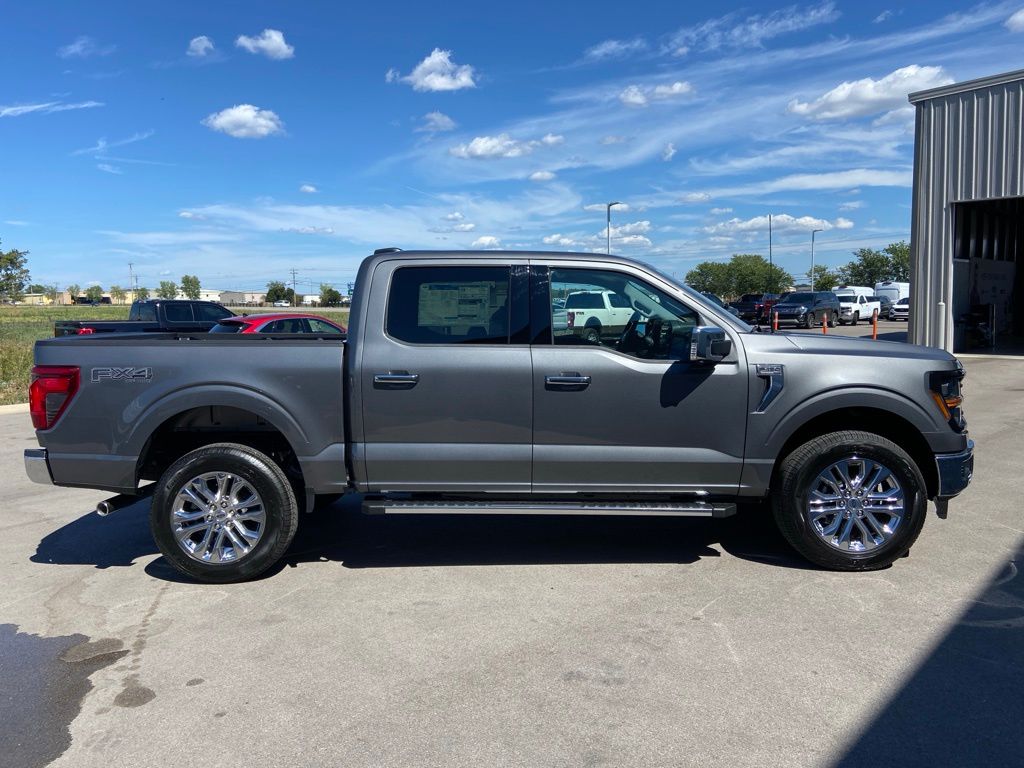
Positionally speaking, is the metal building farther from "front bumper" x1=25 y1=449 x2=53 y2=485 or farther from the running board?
"front bumper" x1=25 y1=449 x2=53 y2=485

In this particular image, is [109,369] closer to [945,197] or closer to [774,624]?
[774,624]

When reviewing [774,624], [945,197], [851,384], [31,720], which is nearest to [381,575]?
[31,720]

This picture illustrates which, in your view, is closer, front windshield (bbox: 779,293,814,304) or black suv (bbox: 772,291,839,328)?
black suv (bbox: 772,291,839,328)

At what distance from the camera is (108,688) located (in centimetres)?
371

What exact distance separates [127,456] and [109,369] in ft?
1.85

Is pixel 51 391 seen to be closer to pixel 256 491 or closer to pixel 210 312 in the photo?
pixel 256 491

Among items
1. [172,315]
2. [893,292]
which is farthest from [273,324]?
Result: [893,292]

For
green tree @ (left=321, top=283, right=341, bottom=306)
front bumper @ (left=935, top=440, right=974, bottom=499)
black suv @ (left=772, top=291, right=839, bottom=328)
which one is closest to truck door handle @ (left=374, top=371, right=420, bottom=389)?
front bumper @ (left=935, top=440, right=974, bottom=499)

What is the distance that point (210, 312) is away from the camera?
20.6 metres

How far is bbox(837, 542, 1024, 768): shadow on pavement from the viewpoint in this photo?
304 centimetres

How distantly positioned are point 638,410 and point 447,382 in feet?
3.99

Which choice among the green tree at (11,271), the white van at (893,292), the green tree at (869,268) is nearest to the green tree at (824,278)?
the green tree at (869,268)

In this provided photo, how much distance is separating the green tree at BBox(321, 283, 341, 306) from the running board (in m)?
123

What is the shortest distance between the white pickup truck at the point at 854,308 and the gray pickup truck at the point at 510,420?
39024 millimetres
